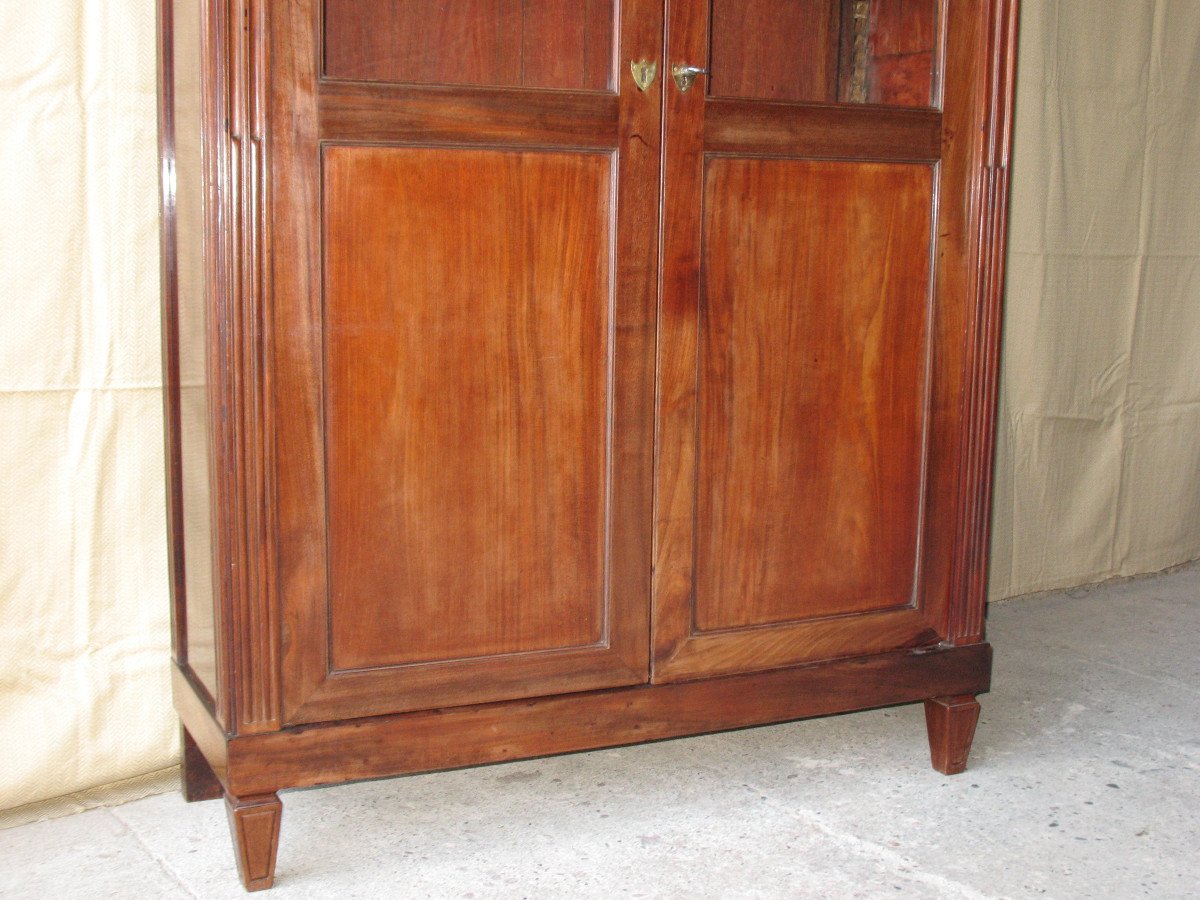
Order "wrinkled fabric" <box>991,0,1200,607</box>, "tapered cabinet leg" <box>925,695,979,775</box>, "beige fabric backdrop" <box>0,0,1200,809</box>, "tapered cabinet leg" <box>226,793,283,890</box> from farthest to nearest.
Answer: "wrinkled fabric" <box>991,0,1200,607</box> → "tapered cabinet leg" <box>925,695,979,775</box> → "beige fabric backdrop" <box>0,0,1200,809</box> → "tapered cabinet leg" <box>226,793,283,890</box>

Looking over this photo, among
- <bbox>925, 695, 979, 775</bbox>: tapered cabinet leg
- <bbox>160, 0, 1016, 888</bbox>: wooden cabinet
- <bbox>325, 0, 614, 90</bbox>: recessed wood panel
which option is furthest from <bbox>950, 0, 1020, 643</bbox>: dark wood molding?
<bbox>325, 0, 614, 90</bbox>: recessed wood panel

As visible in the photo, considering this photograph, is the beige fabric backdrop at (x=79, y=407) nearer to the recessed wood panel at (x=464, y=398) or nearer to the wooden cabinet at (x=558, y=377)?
the wooden cabinet at (x=558, y=377)

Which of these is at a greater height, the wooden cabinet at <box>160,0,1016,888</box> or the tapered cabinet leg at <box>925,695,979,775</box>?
the wooden cabinet at <box>160,0,1016,888</box>

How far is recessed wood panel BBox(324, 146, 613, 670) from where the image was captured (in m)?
1.60

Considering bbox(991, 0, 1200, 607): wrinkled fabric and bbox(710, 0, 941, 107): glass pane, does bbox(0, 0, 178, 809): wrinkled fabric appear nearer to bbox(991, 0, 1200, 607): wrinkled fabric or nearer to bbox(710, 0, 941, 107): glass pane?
bbox(710, 0, 941, 107): glass pane

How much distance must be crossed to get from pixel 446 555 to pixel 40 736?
2.55 ft

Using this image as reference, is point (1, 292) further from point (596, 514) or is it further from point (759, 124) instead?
point (759, 124)

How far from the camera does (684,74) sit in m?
1.72

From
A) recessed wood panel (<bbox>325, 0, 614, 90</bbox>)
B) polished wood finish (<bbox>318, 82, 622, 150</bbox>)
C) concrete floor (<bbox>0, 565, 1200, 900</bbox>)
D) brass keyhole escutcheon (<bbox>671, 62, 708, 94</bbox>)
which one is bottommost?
concrete floor (<bbox>0, 565, 1200, 900</bbox>)

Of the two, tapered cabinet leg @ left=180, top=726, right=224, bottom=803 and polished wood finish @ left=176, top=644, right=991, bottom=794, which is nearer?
polished wood finish @ left=176, top=644, right=991, bottom=794

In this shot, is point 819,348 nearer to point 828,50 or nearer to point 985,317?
point 985,317

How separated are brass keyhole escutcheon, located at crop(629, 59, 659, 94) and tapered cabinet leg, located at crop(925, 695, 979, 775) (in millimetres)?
1086

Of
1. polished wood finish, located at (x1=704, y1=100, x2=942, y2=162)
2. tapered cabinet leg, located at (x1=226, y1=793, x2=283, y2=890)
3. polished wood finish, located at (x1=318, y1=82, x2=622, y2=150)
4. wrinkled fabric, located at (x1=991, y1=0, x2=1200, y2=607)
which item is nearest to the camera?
polished wood finish, located at (x1=318, y1=82, x2=622, y2=150)

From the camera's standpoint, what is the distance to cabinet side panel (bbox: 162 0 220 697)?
1.67 meters
